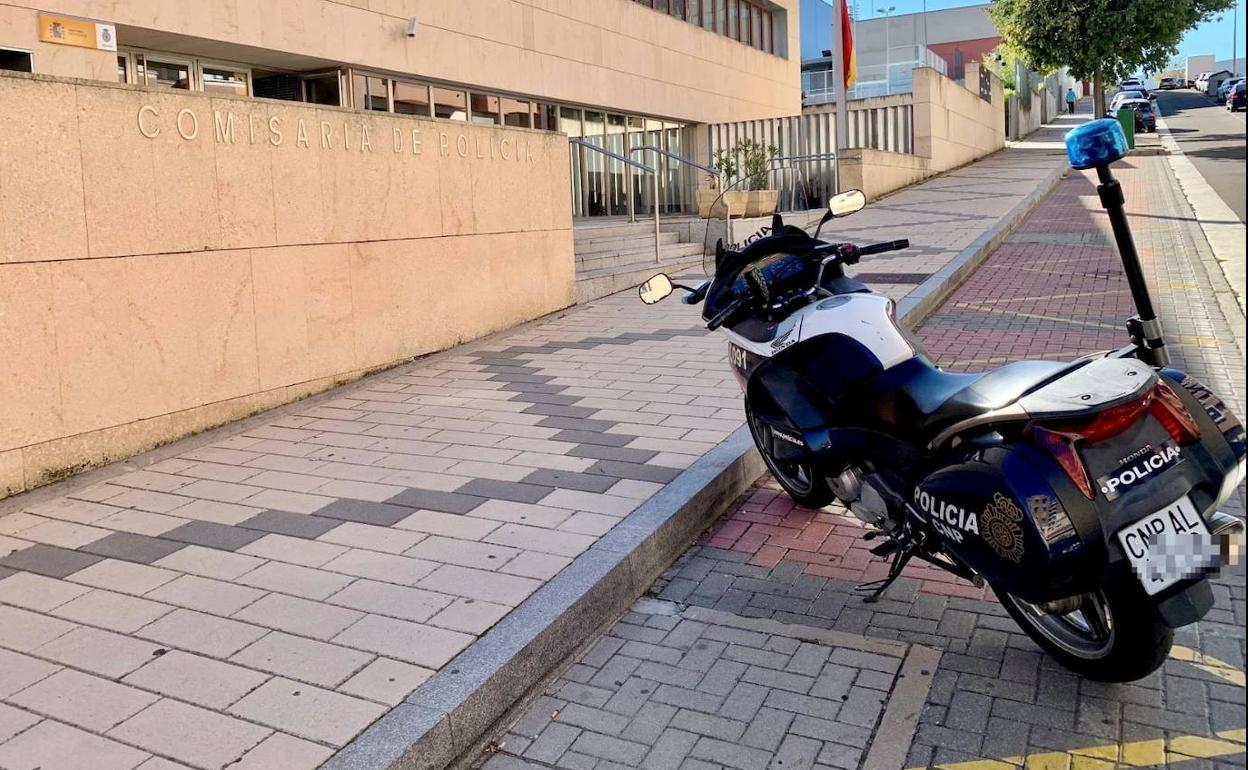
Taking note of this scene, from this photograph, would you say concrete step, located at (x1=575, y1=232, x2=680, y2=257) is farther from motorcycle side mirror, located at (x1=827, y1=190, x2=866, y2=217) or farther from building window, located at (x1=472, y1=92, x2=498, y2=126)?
motorcycle side mirror, located at (x1=827, y1=190, x2=866, y2=217)

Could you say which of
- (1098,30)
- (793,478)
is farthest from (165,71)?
(1098,30)

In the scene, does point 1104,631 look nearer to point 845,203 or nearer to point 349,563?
point 845,203

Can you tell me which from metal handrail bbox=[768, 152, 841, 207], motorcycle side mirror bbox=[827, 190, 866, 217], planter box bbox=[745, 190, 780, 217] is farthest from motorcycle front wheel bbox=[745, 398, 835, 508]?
metal handrail bbox=[768, 152, 841, 207]

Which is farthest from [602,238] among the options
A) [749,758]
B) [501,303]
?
[749,758]

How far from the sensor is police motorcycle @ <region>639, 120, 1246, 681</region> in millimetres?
2881

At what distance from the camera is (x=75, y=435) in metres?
5.68

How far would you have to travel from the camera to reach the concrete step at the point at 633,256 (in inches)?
489

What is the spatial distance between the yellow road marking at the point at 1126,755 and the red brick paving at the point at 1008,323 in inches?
43.5

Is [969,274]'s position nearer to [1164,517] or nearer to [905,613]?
[905,613]

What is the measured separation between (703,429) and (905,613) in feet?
7.49

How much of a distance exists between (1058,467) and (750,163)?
15.8 m

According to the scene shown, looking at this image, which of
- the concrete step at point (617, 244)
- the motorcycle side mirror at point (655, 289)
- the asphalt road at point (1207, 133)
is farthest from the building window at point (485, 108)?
the motorcycle side mirror at point (655, 289)

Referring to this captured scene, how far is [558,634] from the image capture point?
378 centimetres

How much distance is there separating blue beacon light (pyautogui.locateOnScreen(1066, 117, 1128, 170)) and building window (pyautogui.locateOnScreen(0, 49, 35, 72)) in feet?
33.8
